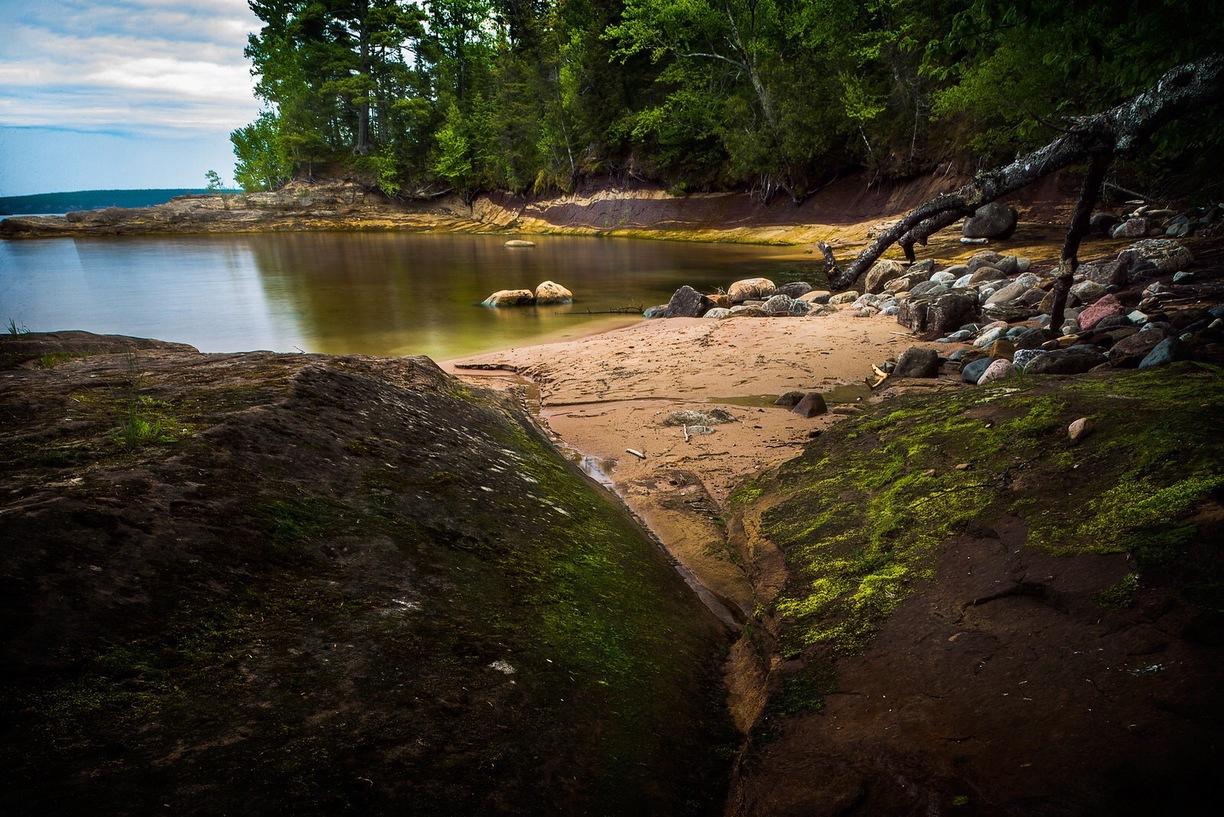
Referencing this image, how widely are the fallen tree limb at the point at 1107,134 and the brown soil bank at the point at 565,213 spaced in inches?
653

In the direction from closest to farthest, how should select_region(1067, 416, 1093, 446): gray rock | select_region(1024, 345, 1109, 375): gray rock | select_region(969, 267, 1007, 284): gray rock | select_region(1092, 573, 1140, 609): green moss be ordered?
1. select_region(1092, 573, 1140, 609): green moss
2. select_region(1067, 416, 1093, 446): gray rock
3. select_region(1024, 345, 1109, 375): gray rock
4. select_region(969, 267, 1007, 284): gray rock

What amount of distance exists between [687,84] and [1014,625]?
37421 mm

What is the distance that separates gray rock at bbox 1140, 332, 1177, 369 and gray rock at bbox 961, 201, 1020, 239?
48.6 ft

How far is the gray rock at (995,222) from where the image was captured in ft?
56.6

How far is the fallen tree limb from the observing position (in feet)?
14.4

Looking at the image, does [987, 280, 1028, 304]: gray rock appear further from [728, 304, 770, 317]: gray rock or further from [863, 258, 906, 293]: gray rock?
[863, 258, 906, 293]: gray rock

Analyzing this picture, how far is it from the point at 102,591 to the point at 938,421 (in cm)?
397

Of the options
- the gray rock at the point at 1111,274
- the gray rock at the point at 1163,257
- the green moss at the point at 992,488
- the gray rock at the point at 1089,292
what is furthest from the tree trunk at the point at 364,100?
the green moss at the point at 992,488

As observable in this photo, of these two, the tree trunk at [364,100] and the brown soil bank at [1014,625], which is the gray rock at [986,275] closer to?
the brown soil bank at [1014,625]

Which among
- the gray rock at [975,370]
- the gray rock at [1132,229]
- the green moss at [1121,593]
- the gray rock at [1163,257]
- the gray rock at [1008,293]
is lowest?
the gray rock at [975,370]

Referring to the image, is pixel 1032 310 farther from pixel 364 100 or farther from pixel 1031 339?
pixel 364 100

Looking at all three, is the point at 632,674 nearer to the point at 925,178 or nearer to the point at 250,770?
the point at 250,770

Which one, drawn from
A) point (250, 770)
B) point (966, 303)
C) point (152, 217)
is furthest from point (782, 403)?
point (152, 217)

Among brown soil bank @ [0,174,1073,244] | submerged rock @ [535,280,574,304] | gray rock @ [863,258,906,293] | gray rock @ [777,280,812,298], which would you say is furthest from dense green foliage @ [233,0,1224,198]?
submerged rock @ [535,280,574,304]
